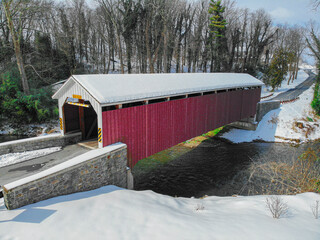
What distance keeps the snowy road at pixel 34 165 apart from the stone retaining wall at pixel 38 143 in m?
0.76

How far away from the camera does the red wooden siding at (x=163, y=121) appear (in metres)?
8.27

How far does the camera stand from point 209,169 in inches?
515

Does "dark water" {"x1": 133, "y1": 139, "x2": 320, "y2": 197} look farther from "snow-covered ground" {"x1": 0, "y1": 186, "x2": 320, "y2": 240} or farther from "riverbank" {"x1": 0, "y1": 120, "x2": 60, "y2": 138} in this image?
"riverbank" {"x1": 0, "y1": 120, "x2": 60, "y2": 138}

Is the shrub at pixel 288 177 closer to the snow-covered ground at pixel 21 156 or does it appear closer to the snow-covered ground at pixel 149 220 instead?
the snow-covered ground at pixel 149 220

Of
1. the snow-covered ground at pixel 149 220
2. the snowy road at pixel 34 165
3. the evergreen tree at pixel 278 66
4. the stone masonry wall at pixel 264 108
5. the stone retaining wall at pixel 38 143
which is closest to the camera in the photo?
the snow-covered ground at pixel 149 220

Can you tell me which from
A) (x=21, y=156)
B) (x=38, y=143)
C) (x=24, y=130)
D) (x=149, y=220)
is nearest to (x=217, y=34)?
(x=24, y=130)

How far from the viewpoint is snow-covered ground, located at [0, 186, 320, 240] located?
4391mm

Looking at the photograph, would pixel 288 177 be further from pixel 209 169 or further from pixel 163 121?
pixel 209 169

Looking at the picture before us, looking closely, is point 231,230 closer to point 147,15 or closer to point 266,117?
point 266,117

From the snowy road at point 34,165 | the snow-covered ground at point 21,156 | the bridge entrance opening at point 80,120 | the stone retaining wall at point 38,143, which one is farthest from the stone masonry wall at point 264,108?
the snow-covered ground at point 21,156

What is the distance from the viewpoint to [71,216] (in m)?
5.09

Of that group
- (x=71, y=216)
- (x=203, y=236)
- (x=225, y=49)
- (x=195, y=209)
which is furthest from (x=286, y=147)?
(x=225, y=49)

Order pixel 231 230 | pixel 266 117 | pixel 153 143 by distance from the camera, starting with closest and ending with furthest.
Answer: pixel 231 230 < pixel 153 143 < pixel 266 117

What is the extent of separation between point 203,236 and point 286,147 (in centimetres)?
1527
